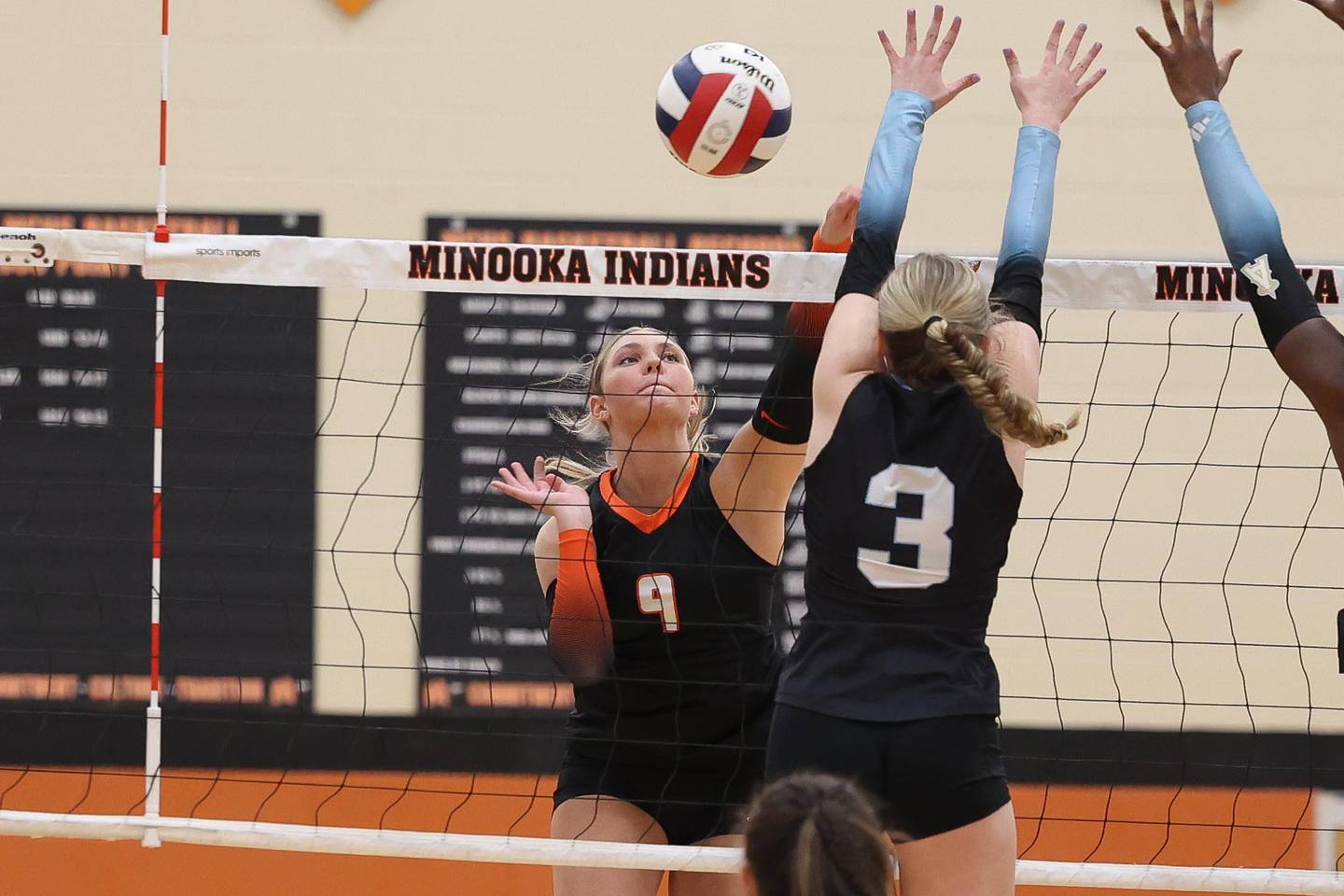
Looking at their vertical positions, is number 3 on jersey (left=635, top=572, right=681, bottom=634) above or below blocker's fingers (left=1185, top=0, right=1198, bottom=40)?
below

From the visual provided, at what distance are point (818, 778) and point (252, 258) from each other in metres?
2.02

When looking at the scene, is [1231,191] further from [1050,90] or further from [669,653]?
[669,653]

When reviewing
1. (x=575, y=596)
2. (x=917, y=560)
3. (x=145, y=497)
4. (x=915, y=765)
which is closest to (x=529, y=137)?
(x=145, y=497)

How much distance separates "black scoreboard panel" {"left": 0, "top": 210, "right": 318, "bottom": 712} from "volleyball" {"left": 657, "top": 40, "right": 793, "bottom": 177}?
206cm

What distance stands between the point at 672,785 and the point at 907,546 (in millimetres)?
1080

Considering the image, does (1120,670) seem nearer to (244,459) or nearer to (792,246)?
(792,246)

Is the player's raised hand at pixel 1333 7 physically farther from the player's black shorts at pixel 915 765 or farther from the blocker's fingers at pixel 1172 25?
the player's black shorts at pixel 915 765

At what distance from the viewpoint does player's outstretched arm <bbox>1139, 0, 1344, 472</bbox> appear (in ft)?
7.25

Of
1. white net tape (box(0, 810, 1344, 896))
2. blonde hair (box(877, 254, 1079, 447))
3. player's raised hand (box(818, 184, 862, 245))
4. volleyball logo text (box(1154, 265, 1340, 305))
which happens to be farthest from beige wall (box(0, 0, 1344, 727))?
blonde hair (box(877, 254, 1079, 447))

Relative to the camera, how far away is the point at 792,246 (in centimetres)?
493

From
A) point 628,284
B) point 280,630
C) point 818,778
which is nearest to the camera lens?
point 818,778

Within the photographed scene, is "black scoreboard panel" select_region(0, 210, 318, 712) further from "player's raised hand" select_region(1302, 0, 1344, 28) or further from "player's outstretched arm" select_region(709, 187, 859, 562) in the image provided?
"player's raised hand" select_region(1302, 0, 1344, 28)

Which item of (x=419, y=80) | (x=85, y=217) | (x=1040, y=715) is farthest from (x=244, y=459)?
(x=1040, y=715)

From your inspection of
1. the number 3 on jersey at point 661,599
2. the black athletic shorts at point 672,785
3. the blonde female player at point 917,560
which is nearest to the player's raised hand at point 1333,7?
the blonde female player at point 917,560
